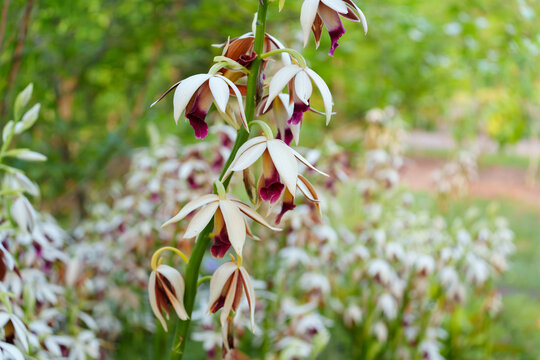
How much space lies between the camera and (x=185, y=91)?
0.50 meters

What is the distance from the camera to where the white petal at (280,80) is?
50 centimetres

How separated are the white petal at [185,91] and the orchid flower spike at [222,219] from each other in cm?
9

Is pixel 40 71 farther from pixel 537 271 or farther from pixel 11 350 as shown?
pixel 537 271

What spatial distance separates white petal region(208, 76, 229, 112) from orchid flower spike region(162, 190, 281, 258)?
91 millimetres

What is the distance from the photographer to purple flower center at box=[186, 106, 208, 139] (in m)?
0.52

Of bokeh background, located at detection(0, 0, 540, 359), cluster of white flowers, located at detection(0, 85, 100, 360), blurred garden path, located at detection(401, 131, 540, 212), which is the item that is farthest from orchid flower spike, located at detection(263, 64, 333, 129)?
blurred garden path, located at detection(401, 131, 540, 212)

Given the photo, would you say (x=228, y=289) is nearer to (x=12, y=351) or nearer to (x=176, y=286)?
(x=176, y=286)

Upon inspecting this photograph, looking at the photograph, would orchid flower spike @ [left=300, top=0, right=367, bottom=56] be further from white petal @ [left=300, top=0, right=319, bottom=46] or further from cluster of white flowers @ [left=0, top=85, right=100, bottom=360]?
cluster of white flowers @ [left=0, top=85, right=100, bottom=360]

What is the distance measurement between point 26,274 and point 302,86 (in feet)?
2.37

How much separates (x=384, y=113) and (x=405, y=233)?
64cm

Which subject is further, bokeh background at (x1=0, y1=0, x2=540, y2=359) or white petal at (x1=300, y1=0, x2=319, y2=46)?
bokeh background at (x1=0, y1=0, x2=540, y2=359)

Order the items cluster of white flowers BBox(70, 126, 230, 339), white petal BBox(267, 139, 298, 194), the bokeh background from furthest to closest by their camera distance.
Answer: the bokeh background
cluster of white flowers BBox(70, 126, 230, 339)
white petal BBox(267, 139, 298, 194)

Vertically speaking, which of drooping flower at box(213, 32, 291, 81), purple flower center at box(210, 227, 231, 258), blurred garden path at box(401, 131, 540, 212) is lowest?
blurred garden path at box(401, 131, 540, 212)

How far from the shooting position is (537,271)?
173 inches
